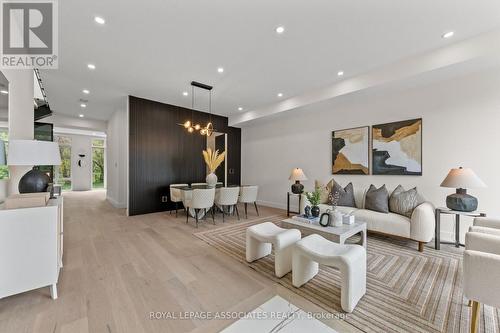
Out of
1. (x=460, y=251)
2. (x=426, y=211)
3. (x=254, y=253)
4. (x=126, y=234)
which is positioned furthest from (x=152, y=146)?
(x=460, y=251)

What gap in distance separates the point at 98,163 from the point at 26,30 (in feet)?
31.3

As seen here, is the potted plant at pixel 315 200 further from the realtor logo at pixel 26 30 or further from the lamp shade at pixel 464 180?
the realtor logo at pixel 26 30

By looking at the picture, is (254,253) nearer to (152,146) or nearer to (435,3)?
(435,3)

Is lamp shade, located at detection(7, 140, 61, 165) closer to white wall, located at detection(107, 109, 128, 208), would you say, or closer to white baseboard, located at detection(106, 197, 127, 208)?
white wall, located at detection(107, 109, 128, 208)

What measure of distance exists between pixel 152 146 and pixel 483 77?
675 cm

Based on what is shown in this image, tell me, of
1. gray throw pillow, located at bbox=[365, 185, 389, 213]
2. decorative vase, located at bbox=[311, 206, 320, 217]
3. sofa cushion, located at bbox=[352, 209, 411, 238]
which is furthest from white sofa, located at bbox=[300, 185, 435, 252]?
decorative vase, located at bbox=[311, 206, 320, 217]

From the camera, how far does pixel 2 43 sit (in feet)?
7.59

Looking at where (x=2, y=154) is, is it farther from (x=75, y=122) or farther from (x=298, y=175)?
(x=75, y=122)

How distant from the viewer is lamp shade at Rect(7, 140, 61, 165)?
1976 millimetres

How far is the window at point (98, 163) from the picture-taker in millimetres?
10273

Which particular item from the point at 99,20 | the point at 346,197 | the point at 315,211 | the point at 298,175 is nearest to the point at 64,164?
the point at 99,20

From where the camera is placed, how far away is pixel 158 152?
5543mm

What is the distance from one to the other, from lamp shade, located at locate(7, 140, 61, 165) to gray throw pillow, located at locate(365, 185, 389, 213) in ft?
15.6

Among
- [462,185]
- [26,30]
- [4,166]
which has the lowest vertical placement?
[462,185]
